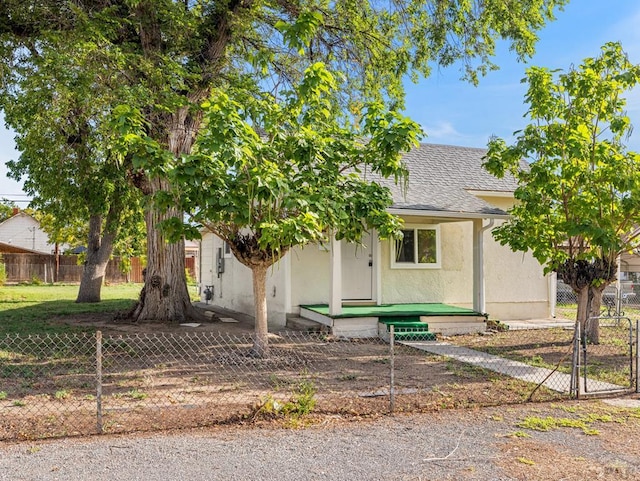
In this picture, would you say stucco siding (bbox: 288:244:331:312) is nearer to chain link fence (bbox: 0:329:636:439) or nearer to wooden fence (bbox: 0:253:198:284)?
chain link fence (bbox: 0:329:636:439)

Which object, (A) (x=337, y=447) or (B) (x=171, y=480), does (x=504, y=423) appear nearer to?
(A) (x=337, y=447)

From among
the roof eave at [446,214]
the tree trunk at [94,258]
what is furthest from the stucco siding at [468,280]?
the tree trunk at [94,258]

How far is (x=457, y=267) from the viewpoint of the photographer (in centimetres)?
1404

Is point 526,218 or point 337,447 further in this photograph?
point 526,218

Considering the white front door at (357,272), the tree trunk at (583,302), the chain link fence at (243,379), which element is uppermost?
the white front door at (357,272)

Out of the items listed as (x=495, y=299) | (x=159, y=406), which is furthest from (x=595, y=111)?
(x=159, y=406)

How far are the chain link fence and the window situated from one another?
2.91m

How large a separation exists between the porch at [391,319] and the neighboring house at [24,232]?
47980mm

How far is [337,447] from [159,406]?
2.26 metres

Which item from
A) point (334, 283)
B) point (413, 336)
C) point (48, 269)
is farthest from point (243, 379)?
point (48, 269)

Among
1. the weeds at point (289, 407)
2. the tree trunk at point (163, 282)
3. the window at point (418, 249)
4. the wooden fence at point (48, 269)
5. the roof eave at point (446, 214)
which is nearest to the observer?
the weeds at point (289, 407)

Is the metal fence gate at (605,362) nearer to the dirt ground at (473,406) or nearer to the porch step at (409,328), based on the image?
the dirt ground at (473,406)

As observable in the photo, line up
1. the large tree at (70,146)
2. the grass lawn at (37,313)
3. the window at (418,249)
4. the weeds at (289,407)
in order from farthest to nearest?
1. the window at (418,249)
2. the grass lawn at (37,313)
3. the large tree at (70,146)
4. the weeds at (289,407)

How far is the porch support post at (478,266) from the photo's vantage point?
12.7 meters
